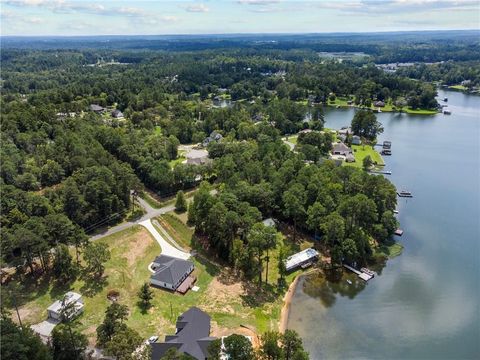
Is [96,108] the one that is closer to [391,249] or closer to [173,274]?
[173,274]

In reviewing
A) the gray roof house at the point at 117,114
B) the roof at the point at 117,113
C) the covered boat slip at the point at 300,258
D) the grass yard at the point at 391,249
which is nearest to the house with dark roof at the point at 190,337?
the covered boat slip at the point at 300,258

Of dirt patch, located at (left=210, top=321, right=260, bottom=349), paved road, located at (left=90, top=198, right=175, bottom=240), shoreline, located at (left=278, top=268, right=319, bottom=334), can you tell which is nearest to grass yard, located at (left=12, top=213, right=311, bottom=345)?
dirt patch, located at (left=210, top=321, right=260, bottom=349)

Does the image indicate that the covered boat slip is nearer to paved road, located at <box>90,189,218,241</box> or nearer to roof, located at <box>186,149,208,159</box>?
paved road, located at <box>90,189,218,241</box>

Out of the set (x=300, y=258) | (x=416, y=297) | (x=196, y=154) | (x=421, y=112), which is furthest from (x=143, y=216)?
(x=421, y=112)

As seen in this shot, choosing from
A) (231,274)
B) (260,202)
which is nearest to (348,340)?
(231,274)

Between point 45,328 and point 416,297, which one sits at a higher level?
point 45,328

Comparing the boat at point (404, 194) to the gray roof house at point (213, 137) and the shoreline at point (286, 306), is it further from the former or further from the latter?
the gray roof house at point (213, 137)
